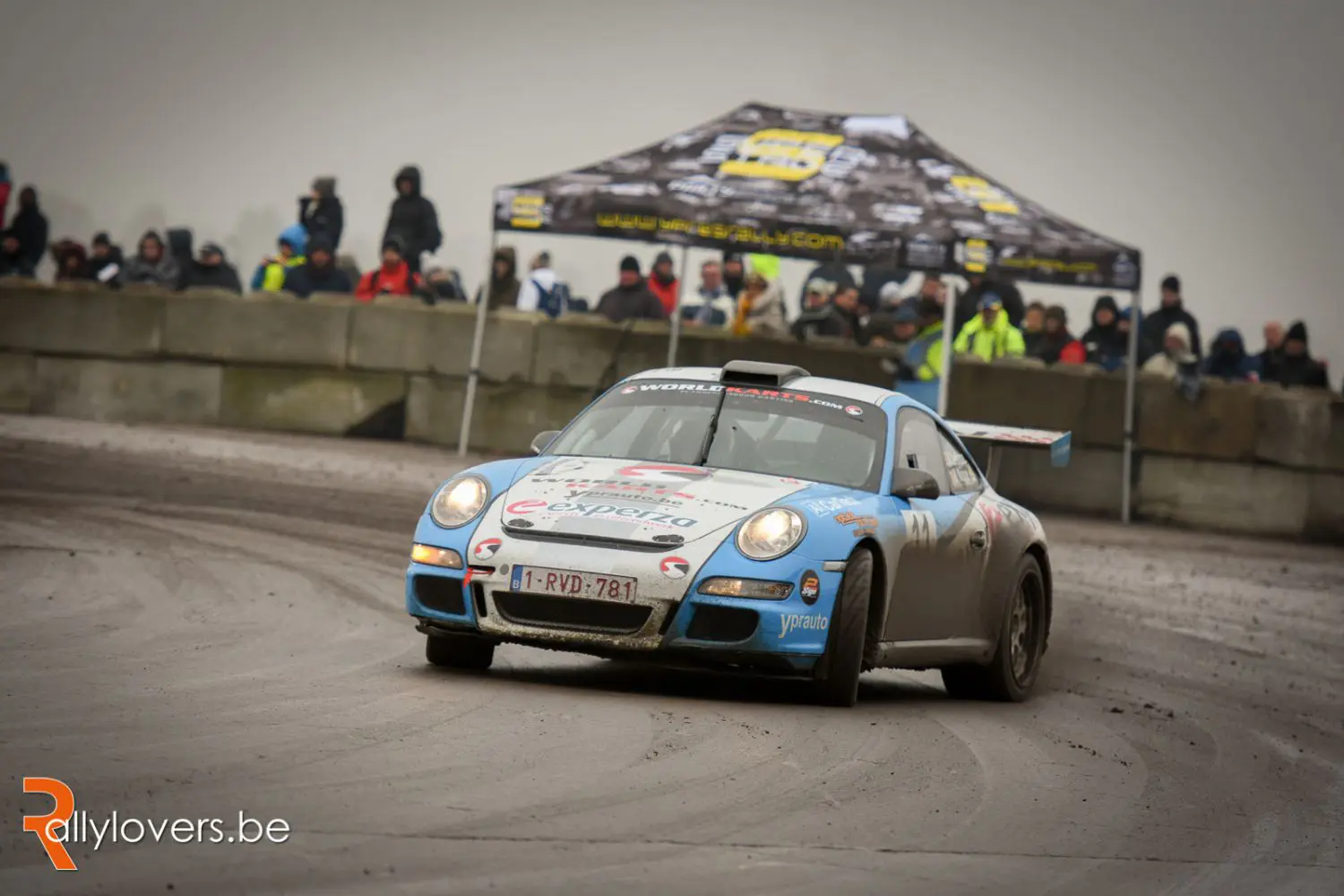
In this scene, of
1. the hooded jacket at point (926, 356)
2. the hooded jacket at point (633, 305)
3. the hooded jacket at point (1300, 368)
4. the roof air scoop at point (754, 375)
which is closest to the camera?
the roof air scoop at point (754, 375)

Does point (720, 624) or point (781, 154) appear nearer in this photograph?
point (720, 624)

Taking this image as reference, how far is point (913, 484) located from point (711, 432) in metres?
0.86

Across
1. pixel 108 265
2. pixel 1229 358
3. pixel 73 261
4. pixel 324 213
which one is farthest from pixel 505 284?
pixel 1229 358

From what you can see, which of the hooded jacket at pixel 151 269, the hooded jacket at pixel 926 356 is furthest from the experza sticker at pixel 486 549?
the hooded jacket at pixel 151 269

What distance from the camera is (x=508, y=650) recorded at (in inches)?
384

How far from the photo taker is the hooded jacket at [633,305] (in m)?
21.9

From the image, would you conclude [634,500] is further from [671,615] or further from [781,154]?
[781,154]

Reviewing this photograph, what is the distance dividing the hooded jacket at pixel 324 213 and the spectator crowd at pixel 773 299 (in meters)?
0.02

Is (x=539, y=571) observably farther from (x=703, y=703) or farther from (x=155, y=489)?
(x=155, y=489)

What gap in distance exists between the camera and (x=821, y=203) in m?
19.1

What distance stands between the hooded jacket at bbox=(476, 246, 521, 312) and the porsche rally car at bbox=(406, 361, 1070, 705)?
12.5 meters

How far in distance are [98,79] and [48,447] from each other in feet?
34.7

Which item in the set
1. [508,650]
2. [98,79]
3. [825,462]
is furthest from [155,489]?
[98,79]

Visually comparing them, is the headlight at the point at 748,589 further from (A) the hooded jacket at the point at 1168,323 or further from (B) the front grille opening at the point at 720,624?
(A) the hooded jacket at the point at 1168,323
